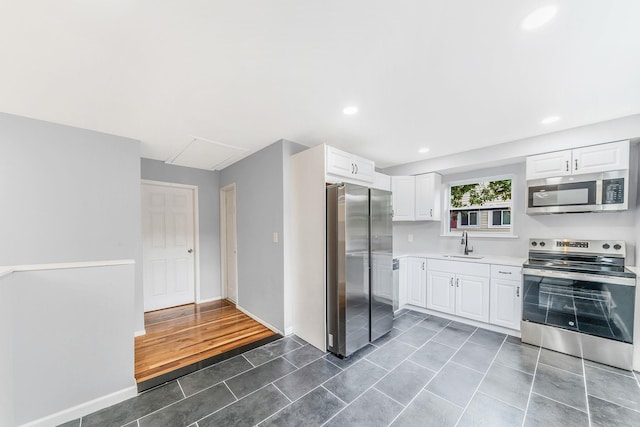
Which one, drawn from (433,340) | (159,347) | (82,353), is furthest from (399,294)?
(82,353)

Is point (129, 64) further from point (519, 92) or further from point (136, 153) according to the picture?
point (519, 92)

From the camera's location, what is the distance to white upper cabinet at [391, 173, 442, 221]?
3.98 meters

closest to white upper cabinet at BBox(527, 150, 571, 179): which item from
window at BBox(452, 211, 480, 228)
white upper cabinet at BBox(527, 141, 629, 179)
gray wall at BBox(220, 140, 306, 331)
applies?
white upper cabinet at BBox(527, 141, 629, 179)

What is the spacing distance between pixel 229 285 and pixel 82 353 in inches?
106

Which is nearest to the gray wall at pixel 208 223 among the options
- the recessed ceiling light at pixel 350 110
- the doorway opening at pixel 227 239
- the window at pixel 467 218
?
the doorway opening at pixel 227 239

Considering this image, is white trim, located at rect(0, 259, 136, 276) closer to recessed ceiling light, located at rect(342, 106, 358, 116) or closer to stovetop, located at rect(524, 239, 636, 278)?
recessed ceiling light, located at rect(342, 106, 358, 116)

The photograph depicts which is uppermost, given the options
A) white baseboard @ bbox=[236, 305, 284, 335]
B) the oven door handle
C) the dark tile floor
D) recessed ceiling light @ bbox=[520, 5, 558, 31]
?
recessed ceiling light @ bbox=[520, 5, 558, 31]

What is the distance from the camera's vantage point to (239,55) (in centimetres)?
157

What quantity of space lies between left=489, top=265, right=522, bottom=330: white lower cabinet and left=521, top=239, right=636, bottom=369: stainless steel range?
99mm

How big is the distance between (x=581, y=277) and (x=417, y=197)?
214 centimetres

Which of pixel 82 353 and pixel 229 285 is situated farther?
pixel 229 285

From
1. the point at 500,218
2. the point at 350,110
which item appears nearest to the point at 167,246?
the point at 350,110

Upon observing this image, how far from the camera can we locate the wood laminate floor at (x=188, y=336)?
243cm

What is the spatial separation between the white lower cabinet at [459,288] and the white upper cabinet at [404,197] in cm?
91
